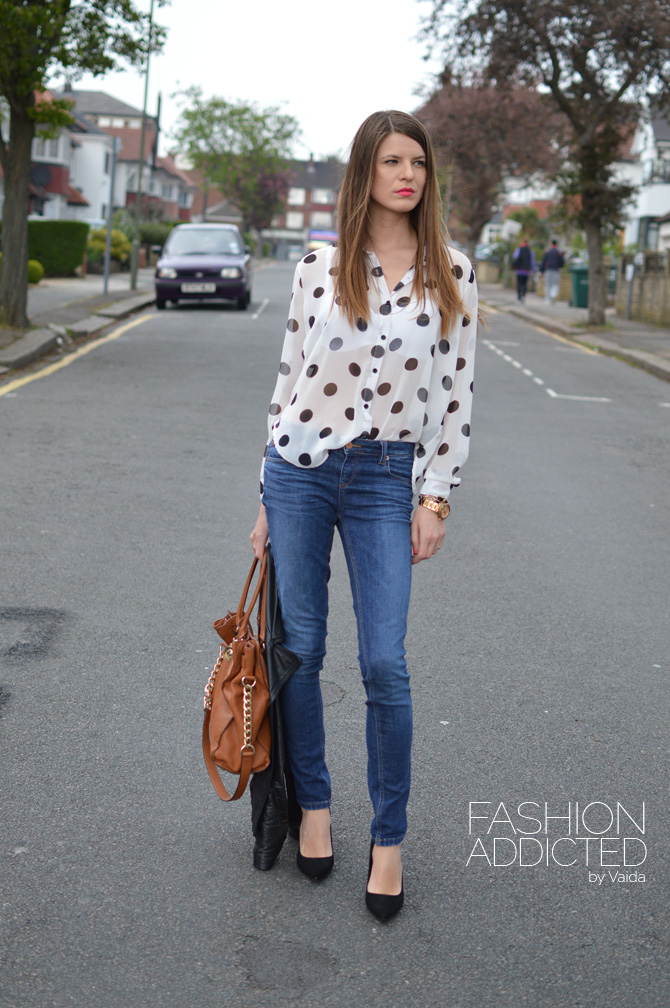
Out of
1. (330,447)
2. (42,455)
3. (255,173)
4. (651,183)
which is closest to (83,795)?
(330,447)

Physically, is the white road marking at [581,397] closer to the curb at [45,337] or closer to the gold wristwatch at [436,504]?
the curb at [45,337]

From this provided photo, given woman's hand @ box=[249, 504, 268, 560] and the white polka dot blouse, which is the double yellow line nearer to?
woman's hand @ box=[249, 504, 268, 560]

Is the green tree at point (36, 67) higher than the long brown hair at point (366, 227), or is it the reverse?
the green tree at point (36, 67)

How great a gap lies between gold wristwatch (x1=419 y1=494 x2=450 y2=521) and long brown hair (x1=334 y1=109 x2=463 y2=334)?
414 mm

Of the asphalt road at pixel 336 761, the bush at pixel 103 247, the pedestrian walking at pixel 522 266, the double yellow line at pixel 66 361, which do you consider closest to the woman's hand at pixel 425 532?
the asphalt road at pixel 336 761

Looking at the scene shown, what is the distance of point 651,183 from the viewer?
5312 centimetres

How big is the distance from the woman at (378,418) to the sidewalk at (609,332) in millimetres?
14849

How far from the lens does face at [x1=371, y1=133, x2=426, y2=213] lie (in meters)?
2.87

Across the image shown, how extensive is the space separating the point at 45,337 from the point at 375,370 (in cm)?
1289

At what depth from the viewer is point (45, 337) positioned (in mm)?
15078

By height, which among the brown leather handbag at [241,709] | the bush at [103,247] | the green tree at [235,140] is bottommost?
the brown leather handbag at [241,709]

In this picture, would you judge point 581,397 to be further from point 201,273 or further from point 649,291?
point 649,291

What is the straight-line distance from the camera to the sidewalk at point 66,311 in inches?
557

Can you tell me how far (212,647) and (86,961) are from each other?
221cm
